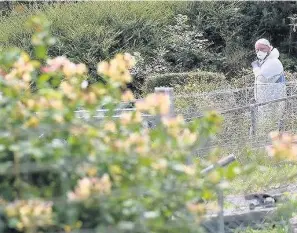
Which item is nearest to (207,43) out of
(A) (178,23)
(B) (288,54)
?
(A) (178,23)

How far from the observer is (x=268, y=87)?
8641mm

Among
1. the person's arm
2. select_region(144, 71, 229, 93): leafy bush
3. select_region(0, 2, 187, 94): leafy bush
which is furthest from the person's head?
select_region(0, 2, 187, 94): leafy bush

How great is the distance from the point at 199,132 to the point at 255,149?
3535 millimetres

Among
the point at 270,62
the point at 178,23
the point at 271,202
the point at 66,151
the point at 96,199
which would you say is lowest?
the point at 96,199

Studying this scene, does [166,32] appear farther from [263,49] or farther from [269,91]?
[269,91]

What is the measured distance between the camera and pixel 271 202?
16.7 feet

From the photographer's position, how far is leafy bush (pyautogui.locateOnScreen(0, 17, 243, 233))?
2.36 meters

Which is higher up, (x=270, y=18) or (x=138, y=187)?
(x=270, y=18)

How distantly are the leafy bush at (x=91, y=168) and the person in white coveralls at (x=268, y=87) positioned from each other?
183 inches

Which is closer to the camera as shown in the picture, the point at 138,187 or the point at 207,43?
the point at 138,187

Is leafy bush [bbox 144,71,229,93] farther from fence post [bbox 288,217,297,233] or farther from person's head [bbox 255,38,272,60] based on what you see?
fence post [bbox 288,217,297,233]

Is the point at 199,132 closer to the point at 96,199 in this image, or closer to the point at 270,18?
the point at 96,199

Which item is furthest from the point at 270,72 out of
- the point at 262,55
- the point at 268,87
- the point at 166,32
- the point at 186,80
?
the point at 166,32

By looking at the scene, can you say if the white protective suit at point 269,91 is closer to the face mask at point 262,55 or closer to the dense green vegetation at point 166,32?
the face mask at point 262,55
